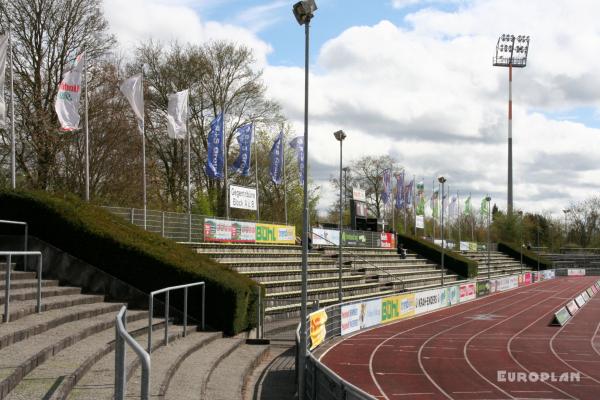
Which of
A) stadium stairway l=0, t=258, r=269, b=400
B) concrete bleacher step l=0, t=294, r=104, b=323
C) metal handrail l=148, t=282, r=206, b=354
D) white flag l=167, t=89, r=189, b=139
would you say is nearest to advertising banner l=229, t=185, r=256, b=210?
white flag l=167, t=89, r=189, b=139

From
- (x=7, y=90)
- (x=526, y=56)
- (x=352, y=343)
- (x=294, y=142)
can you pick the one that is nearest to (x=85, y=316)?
(x=352, y=343)

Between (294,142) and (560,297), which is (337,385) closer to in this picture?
(294,142)

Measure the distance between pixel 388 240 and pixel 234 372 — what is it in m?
43.0

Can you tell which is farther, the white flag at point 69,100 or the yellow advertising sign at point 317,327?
the white flag at point 69,100

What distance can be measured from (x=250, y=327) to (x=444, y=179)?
2900 centimetres

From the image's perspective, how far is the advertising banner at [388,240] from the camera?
5681 centimetres

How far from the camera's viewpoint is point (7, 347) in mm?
10492

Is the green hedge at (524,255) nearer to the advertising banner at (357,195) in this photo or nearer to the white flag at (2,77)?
the advertising banner at (357,195)

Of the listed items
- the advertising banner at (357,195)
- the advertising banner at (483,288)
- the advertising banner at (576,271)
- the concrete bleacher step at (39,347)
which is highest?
the advertising banner at (357,195)

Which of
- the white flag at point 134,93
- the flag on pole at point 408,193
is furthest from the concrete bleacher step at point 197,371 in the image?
the flag on pole at point 408,193

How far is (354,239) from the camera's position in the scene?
50.2 m

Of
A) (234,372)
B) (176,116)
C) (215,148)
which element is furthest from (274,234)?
(234,372)

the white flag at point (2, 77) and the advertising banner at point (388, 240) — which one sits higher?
the white flag at point (2, 77)

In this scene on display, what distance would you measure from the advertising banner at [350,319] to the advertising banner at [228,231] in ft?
22.1
